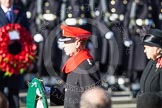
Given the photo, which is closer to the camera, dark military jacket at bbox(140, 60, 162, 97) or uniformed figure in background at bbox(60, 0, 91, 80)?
dark military jacket at bbox(140, 60, 162, 97)

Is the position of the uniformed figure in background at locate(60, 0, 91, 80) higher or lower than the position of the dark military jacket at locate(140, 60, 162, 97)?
higher

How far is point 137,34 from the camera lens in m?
13.4

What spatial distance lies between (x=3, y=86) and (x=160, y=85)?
328 centimetres

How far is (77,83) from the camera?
6.98m

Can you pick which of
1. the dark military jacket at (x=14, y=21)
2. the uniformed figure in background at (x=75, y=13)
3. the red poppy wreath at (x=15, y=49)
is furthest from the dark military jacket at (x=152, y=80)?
the uniformed figure in background at (x=75, y=13)

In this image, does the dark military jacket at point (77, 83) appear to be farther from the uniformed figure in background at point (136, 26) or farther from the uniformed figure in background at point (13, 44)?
the uniformed figure in background at point (136, 26)

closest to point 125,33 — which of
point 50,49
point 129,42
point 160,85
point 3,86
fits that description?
point 129,42

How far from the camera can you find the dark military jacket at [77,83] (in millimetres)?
6957

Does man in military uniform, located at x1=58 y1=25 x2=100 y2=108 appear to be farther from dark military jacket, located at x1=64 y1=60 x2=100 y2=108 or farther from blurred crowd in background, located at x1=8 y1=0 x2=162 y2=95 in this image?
blurred crowd in background, located at x1=8 y1=0 x2=162 y2=95

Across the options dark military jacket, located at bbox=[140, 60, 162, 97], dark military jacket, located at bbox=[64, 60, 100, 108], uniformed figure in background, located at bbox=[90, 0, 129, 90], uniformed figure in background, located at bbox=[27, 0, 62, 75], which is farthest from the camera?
uniformed figure in background, located at bbox=[90, 0, 129, 90]

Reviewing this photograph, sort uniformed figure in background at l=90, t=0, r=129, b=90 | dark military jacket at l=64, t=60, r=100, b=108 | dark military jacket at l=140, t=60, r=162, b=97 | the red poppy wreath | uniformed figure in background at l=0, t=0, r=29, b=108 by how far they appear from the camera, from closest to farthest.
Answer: dark military jacket at l=64, t=60, r=100, b=108 → dark military jacket at l=140, t=60, r=162, b=97 → the red poppy wreath → uniformed figure in background at l=0, t=0, r=29, b=108 → uniformed figure in background at l=90, t=0, r=129, b=90

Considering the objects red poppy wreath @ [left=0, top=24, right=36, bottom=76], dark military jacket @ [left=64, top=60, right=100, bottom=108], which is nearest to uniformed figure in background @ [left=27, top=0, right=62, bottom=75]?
red poppy wreath @ [left=0, top=24, right=36, bottom=76]

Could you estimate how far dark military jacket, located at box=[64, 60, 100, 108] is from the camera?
696cm

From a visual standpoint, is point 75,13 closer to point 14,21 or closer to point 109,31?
point 109,31
